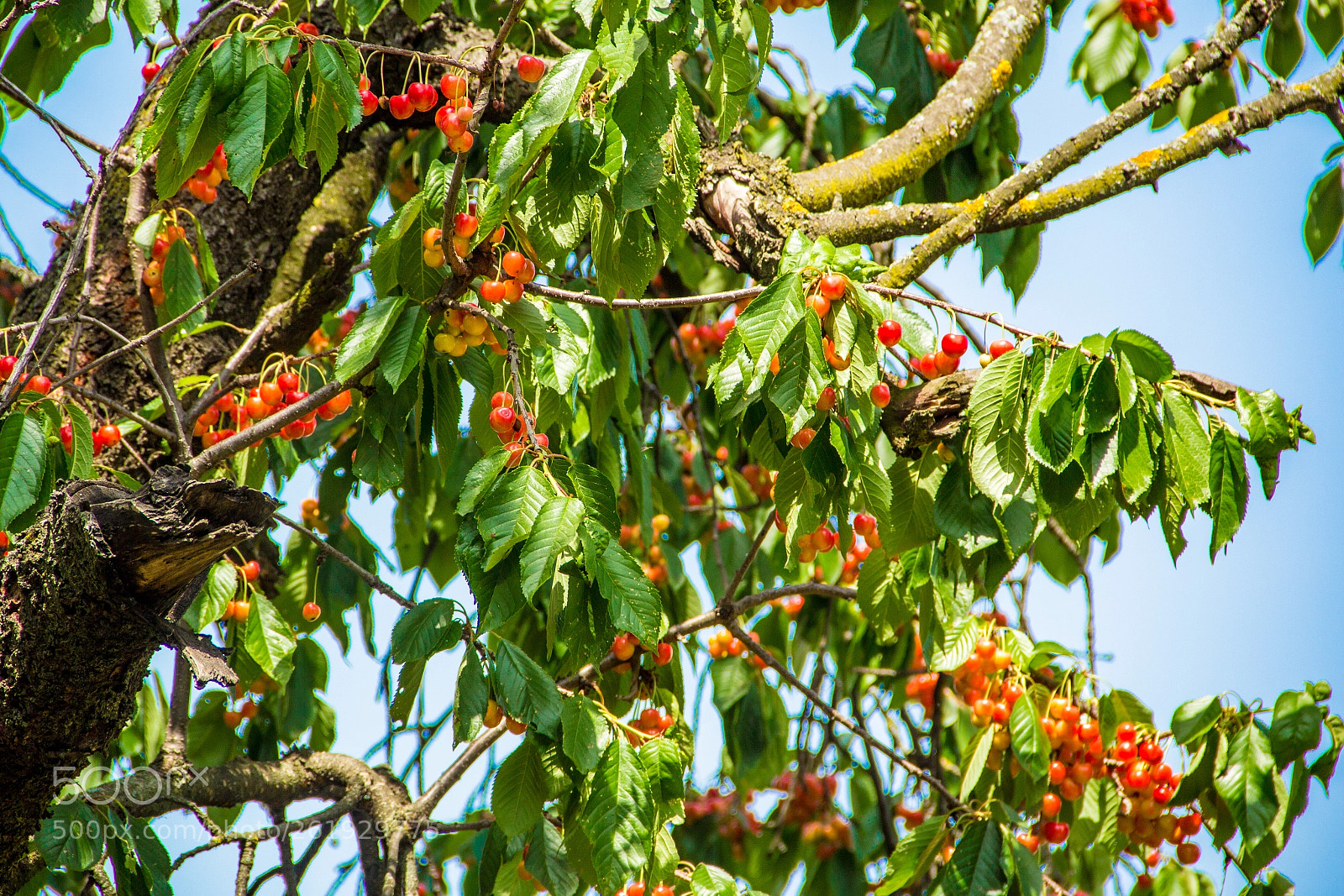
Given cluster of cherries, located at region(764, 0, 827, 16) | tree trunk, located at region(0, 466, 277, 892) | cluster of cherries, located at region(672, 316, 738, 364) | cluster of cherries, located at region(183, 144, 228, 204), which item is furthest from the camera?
cluster of cherries, located at region(672, 316, 738, 364)

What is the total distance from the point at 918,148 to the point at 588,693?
4.43 ft

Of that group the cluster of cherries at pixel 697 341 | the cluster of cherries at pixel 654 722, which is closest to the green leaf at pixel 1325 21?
the cluster of cherries at pixel 697 341

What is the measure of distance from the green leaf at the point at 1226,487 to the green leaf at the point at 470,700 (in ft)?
3.36

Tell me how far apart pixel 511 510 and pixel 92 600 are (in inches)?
19.9

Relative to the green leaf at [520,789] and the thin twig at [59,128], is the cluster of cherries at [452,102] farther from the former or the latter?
the green leaf at [520,789]

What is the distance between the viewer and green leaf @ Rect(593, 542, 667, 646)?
1.40 metres

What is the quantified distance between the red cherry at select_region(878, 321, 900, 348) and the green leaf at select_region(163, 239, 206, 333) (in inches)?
50.9

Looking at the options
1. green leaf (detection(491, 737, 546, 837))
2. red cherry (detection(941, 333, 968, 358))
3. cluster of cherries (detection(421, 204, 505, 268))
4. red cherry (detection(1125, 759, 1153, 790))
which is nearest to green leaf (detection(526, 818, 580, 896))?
green leaf (detection(491, 737, 546, 837))

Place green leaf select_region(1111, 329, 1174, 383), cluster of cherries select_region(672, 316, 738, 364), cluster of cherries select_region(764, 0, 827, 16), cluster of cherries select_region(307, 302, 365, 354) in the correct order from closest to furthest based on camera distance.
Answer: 1. green leaf select_region(1111, 329, 1174, 383)
2. cluster of cherries select_region(764, 0, 827, 16)
3. cluster of cherries select_region(307, 302, 365, 354)
4. cluster of cherries select_region(672, 316, 738, 364)

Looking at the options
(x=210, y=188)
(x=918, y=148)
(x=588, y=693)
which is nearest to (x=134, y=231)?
(x=210, y=188)

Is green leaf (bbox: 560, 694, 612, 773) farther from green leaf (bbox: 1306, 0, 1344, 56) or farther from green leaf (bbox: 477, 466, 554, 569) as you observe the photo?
green leaf (bbox: 1306, 0, 1344, 56)

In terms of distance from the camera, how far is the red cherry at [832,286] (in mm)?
1489

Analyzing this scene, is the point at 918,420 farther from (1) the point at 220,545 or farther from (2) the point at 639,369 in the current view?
(1) the point at 220,545

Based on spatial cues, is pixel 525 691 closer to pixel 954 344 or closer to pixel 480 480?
pixel 480 480
